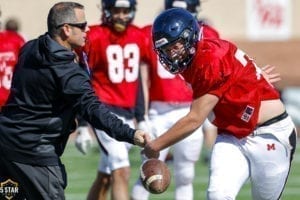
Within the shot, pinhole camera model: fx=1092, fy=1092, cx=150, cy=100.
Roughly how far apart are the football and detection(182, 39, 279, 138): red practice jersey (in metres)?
0.49

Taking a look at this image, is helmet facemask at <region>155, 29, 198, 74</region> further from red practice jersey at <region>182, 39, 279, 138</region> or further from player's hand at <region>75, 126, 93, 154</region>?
player's hand at <region>75, 126, 93, 154</region>

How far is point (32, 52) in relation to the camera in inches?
259

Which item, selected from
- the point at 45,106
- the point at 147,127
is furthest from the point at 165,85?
the point at 45,106

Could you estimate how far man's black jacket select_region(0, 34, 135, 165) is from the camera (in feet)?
21.0

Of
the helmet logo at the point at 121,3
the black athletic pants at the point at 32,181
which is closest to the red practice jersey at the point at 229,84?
the black athletic pants at the point at 32,181

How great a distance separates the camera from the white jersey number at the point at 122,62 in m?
8.94

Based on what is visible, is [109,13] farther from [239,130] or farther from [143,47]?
[239,130]

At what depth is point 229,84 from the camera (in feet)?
22.0

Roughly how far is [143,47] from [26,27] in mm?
11610

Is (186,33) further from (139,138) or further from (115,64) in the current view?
(115,64)

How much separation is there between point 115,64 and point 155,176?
2.49m

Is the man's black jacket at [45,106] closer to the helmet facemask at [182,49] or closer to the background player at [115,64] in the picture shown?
the helmet facemask at [182,49]

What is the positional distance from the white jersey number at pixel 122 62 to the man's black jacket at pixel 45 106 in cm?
→ 230

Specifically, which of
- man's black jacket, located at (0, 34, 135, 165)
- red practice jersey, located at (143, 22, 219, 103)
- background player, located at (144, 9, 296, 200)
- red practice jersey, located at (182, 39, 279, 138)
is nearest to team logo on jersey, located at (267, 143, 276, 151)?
background player, located at (144, 9, 296, 200)
